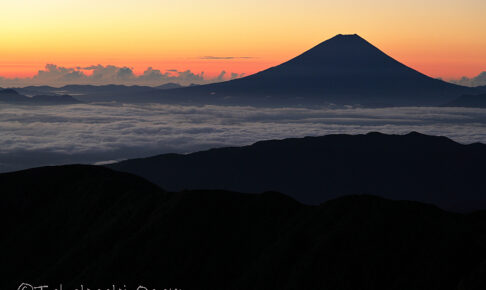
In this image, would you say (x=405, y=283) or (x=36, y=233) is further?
(x=36, y=233)

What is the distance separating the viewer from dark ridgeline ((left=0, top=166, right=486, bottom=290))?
48.5 m

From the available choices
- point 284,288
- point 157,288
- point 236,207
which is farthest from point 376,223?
point 157,288

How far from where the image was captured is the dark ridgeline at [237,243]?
4853 cm

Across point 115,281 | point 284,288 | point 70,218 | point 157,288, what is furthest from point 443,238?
point 70,218

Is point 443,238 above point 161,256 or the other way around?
above

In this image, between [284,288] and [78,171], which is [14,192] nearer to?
[78,171]

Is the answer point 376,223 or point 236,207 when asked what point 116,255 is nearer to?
point 236,207

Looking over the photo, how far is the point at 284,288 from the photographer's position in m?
49.3

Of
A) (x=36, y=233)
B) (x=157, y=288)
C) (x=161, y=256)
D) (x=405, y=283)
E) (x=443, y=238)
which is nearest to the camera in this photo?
(x=405, y=283)

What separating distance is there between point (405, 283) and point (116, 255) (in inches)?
1176

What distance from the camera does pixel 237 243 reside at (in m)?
58.9

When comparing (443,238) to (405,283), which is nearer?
(405,283)

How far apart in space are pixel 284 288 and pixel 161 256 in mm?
15536

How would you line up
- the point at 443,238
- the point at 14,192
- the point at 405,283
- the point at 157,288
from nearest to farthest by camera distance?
the point at 405,283, the point at 443,238, the point at 157,288, the point at 14,192
